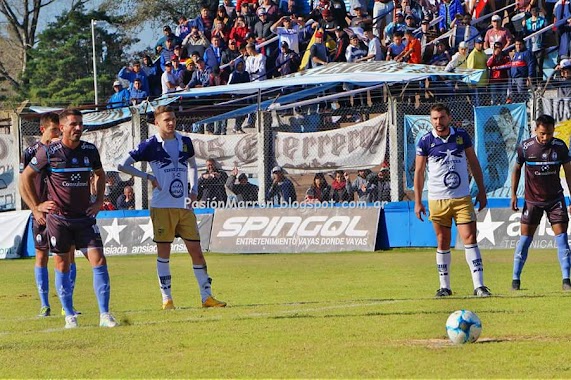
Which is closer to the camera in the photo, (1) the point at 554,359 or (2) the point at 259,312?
(1) the point at 554,359

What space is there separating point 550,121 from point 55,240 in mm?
6193

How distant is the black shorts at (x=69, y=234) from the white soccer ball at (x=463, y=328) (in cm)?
400

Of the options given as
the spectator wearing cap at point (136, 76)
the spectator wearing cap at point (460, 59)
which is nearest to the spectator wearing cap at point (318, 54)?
the spectator wearing cap at point (460, 59)

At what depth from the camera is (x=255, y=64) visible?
98.1 feet

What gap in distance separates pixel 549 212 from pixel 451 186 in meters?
1.58

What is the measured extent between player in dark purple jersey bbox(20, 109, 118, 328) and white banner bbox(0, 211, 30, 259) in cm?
1558

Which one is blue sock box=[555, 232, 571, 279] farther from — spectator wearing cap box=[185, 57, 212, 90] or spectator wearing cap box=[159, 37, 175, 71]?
spectator wearing cap box=[159, 37, 175, 71]

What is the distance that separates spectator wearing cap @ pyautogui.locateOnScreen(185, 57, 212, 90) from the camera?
30094mm

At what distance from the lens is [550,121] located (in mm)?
14250

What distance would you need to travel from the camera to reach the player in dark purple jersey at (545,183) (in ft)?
47.0

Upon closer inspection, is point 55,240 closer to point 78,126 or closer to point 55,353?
point 78,126

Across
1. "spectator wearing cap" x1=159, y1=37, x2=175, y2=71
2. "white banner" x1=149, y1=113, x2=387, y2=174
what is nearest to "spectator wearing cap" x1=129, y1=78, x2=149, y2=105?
"spectator wearing cap" x1=159, y1=37, x2=175, y2=71

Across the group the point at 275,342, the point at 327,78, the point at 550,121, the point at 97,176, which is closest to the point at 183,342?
the point at 275,342

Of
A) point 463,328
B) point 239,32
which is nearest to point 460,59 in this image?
point 239,32
